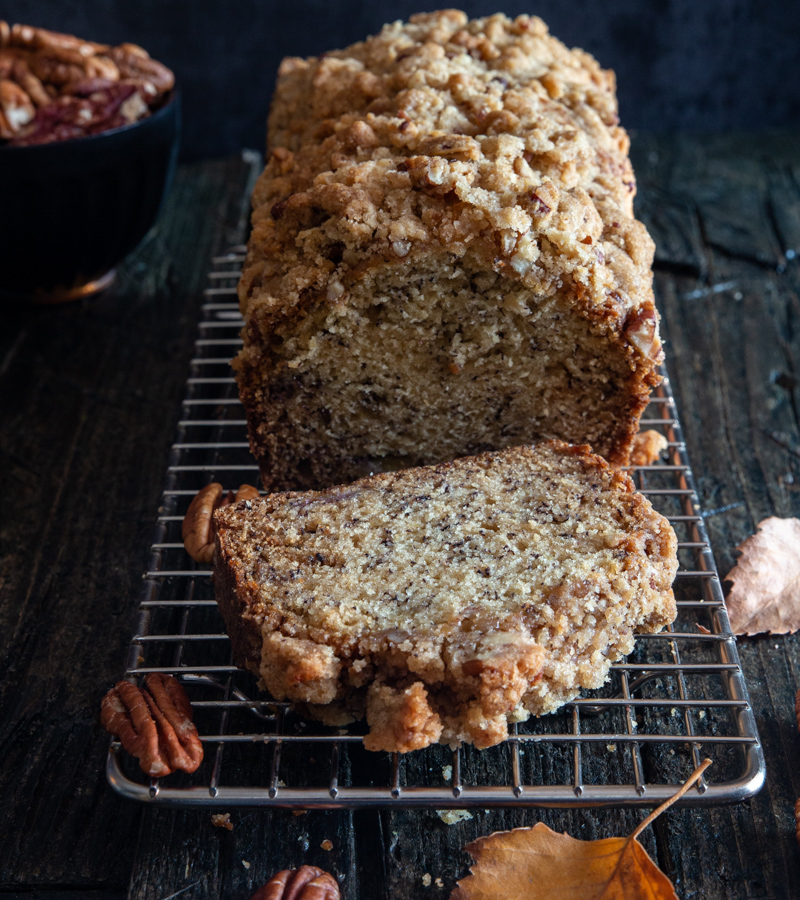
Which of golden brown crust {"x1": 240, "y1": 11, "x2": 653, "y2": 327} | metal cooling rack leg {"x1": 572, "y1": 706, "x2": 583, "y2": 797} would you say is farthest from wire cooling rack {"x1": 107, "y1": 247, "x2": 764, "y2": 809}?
golden brown crust {"x1": 240, "y1": 11, "x2": 653, "y2": 327}

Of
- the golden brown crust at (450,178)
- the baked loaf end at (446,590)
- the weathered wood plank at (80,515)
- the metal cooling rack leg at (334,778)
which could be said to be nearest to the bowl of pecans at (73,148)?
the weathered wood plank at (80,515)

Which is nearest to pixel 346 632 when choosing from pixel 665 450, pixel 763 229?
pixel 665 450

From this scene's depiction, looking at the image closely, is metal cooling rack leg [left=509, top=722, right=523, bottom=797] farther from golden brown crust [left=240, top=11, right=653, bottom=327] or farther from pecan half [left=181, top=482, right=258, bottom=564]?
golden brown crust [left=240, top=11, right=653, bottom=327]

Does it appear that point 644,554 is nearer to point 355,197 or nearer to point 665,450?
point 665,450

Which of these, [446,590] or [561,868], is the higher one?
[446,590]

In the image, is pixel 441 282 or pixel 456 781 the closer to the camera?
pixel 456 781

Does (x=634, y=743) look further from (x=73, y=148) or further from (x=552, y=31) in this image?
(x=552, y=31)

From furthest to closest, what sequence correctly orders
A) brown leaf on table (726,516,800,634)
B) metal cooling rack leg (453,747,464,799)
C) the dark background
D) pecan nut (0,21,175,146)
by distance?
the dark background < pecan nut (0,21,175,146) < brown leaf on table (726,516,800,634) < metal cooling rack leg (453,747,464,799)

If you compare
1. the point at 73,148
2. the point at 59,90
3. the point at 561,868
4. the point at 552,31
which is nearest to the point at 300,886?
the point at 561,868
